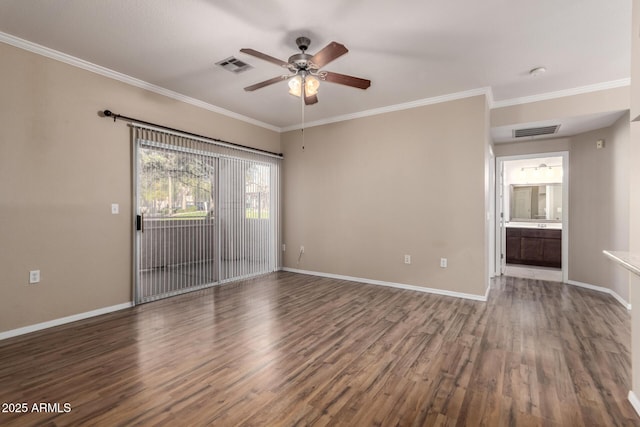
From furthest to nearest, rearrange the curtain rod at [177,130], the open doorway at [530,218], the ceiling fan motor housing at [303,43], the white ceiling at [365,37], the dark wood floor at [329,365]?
the open doorway at [530,218] < the curtain rod at [177,130] < the ceiling fan motor housing at [303,43] < the white ceiling at [365,37] < the dark wood floor at [329,365]

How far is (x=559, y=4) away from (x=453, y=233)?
2.74 m

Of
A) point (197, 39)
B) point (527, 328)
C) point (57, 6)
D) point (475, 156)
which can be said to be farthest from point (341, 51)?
point (527, 328)

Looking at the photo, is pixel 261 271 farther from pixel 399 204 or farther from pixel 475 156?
pixel 475 156

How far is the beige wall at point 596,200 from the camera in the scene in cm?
407

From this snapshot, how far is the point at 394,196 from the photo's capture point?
4.79 meters

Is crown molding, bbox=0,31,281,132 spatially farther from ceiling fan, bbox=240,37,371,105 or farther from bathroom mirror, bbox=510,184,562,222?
bathroom mirror, bbox=510,184,562,222

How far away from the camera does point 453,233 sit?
4.29 m

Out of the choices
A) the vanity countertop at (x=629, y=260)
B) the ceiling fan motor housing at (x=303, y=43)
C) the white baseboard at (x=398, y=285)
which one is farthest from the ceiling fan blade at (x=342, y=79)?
the white baseboard at (x=398, y=285)

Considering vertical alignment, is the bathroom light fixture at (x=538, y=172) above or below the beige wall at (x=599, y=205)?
above

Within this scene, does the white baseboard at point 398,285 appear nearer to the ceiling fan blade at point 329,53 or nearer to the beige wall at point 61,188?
the beige wall at point 61,188

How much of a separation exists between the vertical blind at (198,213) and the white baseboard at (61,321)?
25 centimetres

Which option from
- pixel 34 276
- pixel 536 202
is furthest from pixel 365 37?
pixel 536 202

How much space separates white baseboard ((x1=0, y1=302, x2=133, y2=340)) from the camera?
2863 millimetres

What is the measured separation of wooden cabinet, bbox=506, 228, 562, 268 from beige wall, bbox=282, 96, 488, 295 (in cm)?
330
